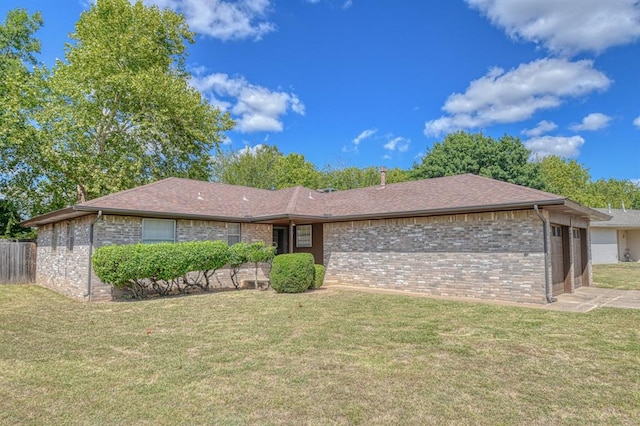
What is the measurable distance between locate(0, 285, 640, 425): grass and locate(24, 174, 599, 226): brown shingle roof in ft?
10.9

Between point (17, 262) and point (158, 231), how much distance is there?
903 cm

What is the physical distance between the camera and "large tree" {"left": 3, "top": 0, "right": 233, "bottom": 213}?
62.5 feet

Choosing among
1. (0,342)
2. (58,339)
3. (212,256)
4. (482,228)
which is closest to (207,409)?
(58,339)

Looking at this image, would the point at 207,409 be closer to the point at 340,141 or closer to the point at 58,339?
the point at 58,339

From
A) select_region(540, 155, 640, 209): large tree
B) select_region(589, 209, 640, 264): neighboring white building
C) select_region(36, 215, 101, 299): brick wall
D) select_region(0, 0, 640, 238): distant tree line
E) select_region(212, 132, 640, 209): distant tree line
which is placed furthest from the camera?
select_region(540, 155, 640, 209): large tree

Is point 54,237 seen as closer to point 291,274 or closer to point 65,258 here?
point 65,258

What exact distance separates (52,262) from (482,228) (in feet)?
50.6

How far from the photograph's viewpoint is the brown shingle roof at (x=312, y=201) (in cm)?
1084

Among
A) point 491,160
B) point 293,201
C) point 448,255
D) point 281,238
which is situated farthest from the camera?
point 491,160

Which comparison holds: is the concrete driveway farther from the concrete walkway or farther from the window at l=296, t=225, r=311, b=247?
the window at l=296, t=225, r=311, b=247

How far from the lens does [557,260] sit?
1134 centimetres

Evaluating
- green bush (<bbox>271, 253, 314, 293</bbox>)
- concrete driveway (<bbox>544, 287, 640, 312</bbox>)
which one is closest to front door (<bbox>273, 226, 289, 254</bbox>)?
green bush (<bbox>271, 253, 314, 293</bbox>)

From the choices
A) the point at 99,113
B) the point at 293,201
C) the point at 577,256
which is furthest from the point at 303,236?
the point at 99,113

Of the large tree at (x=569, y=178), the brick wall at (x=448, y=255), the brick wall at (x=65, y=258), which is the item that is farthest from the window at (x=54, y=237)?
the large tree at (x=569, y=178)
